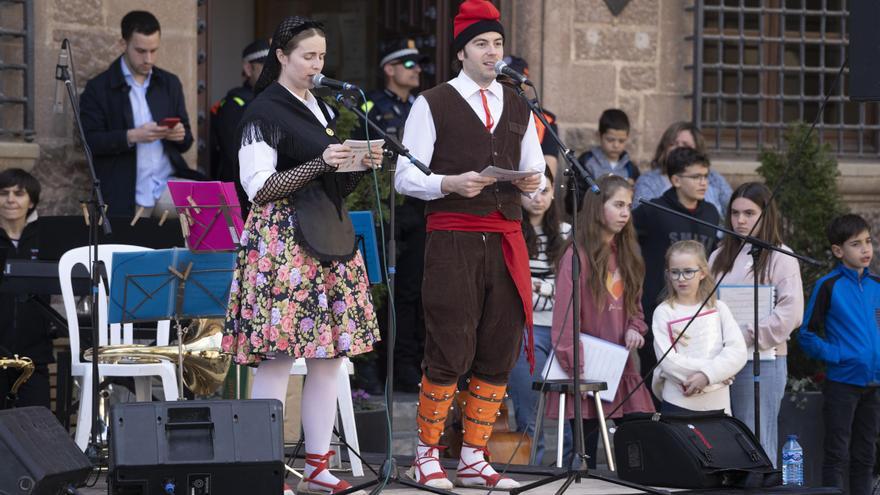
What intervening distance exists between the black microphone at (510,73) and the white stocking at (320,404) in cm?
124

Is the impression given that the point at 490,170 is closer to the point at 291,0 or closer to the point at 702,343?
the point at 702,343

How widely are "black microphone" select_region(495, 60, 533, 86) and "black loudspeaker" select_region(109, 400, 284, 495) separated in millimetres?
1464

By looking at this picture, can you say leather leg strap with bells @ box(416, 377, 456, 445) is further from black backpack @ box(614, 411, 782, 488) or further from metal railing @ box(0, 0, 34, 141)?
metal railing @ box(0, 0, 34, 141)

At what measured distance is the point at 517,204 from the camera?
6.08 metres

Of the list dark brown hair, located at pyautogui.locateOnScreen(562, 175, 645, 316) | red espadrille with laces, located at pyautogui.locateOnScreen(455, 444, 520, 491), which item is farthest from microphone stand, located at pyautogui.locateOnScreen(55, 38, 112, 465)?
Answer: dark brown hair, located at pyautogui.locateOnScreen(562, 175, 645, 316)

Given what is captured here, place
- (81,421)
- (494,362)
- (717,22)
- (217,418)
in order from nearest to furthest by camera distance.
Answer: (217,418) → (494,362) → (81,421) → (717,22)

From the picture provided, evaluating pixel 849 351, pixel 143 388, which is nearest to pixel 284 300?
pixel 143 388

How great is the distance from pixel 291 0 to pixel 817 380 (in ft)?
18.5

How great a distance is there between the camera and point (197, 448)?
5.36 metres

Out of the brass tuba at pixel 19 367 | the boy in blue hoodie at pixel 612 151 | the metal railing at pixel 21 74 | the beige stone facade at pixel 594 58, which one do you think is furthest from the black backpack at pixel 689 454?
the metal railing at pixel 21 74

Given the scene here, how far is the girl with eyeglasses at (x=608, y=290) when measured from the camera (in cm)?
734

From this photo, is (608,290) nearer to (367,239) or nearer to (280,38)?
(367,239)

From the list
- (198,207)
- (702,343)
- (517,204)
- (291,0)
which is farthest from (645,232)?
(291,0)

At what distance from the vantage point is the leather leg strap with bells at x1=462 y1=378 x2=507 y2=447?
6.06 metres
